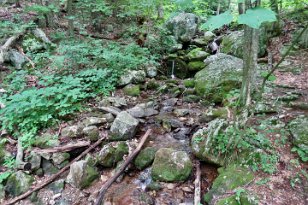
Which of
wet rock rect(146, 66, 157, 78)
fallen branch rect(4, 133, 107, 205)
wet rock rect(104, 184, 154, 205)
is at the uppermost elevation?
wet rock rect(146, 66, 157, 78)

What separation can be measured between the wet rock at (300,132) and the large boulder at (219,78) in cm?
219

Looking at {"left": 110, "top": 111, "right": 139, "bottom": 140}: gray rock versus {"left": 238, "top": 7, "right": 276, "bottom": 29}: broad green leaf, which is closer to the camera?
{"left": 238, "top": 7, "right": 276, "bottom": 29}: broad green leaf

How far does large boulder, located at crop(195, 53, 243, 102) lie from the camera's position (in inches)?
230

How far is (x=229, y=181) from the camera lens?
3.15m

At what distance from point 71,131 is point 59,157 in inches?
23.5

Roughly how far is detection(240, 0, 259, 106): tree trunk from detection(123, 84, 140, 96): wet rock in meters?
3.35

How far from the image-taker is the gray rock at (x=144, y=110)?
5.42 m

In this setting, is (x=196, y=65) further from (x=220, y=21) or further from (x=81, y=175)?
(x=220, y=21)

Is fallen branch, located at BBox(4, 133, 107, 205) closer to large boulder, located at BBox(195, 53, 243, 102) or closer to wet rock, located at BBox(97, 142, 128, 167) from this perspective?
wet rock, located at BBox(97, 142, 128, 167)

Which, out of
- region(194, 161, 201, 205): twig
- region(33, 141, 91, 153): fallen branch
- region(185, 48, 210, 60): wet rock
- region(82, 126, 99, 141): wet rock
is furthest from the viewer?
region(185, 48, 210, 60): wet rock

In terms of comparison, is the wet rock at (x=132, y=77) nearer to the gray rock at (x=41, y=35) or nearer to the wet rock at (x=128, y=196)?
the gray rock at (x=41, y=35)

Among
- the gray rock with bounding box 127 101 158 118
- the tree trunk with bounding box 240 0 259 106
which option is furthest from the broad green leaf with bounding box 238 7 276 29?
the gray rock with bounding box 127 101 158 118

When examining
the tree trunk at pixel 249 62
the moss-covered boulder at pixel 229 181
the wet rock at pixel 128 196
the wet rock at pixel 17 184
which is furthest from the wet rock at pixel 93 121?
the tree trunk at pixel 249 62

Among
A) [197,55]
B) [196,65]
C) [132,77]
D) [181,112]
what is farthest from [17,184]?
[197,55]
